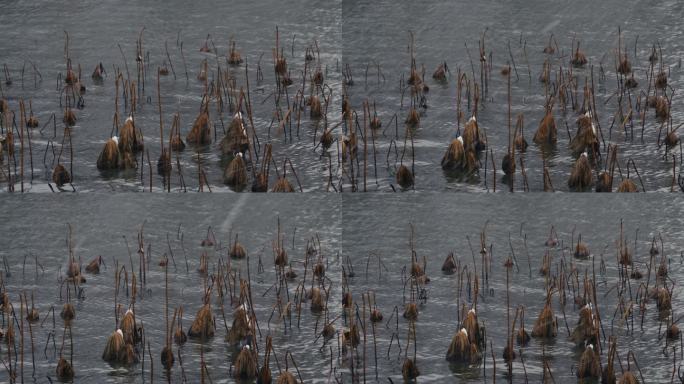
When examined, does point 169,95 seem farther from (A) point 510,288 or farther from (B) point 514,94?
(A) point 510,288

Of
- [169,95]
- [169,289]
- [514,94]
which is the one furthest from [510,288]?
[169,95]

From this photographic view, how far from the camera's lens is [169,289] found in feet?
49.5

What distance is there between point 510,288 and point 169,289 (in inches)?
129

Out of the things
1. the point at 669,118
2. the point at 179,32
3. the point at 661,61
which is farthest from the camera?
the point at 179,32

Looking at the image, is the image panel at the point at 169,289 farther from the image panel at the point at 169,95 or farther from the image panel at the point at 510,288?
the image panel at the point at 169,95

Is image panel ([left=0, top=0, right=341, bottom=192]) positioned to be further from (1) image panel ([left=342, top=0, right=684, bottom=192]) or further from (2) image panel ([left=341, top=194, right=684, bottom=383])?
(2) image panel ([left=341, top=194, right=684, bottom=383])

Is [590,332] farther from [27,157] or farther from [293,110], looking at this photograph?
[27,157]

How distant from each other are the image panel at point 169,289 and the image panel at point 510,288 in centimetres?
44

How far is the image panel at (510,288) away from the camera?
1277 centimetres

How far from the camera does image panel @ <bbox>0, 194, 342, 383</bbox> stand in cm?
1284

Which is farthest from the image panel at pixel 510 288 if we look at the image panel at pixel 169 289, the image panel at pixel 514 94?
the image panel at pixel 514 94

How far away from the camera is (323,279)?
14.3m

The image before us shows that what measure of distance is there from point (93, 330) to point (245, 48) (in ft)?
15.3

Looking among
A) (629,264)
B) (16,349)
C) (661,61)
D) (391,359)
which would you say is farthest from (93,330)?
(661,61)
